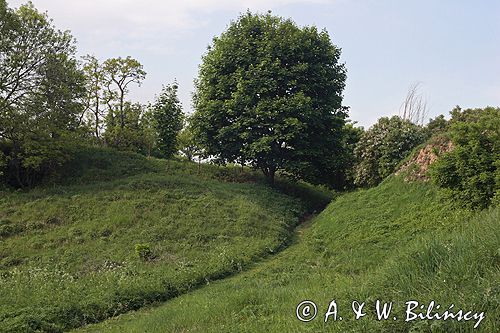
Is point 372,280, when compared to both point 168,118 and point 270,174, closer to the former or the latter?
point 270,174

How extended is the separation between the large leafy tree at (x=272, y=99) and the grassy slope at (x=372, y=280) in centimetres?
1018

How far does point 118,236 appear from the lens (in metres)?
15.7

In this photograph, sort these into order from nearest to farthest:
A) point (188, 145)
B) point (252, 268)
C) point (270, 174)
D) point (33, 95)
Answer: point (252, 268), point (33, 95), point (270, 174), point (188, 145)

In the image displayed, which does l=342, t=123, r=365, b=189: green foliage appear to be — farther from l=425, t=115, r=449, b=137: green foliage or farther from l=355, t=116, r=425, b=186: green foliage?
l=425, t=115, r=449, b=137: green foliage

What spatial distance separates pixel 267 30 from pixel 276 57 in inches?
87.7

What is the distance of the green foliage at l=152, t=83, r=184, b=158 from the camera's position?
99.1 ft

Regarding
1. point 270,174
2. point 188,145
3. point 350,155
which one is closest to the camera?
point 350,155

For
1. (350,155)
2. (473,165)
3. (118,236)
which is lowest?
(118,236)

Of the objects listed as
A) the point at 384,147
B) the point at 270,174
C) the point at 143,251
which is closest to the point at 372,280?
the point at 143,251

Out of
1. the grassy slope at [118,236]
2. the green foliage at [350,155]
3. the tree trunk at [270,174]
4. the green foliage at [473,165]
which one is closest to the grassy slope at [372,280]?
the green foliage at [473,165]

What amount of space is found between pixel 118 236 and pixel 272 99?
1129 cm

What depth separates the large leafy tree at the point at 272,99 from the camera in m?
23.0

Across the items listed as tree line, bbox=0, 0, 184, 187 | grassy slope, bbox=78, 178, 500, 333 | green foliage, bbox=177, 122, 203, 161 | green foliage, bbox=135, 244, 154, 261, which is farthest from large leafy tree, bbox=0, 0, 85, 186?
grassy slope, bbox=78, 178, 500, 333

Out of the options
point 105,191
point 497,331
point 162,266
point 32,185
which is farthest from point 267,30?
point 497,331
